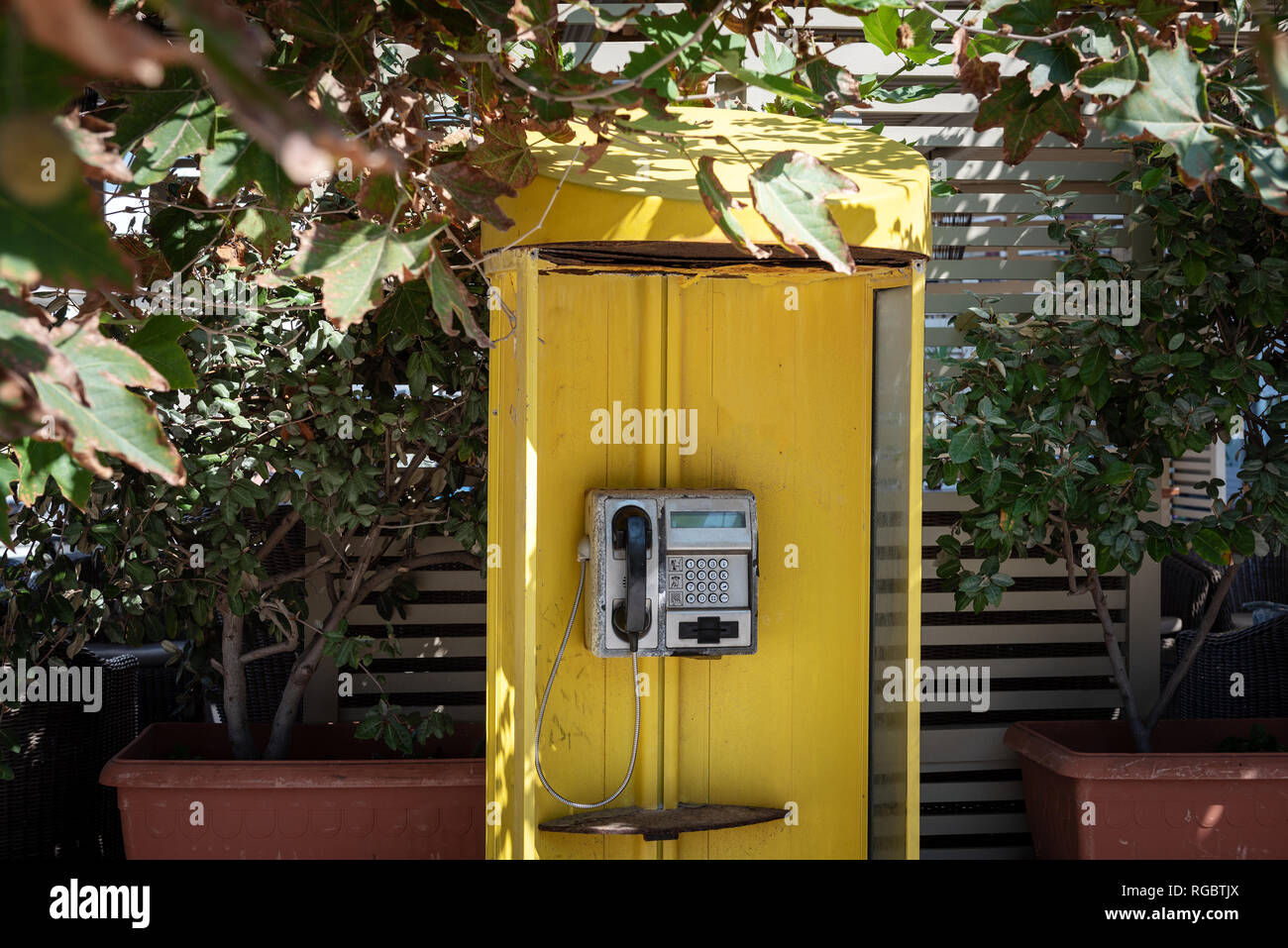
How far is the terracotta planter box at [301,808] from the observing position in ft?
10.8

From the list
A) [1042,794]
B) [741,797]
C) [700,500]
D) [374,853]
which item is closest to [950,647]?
[1042,794]

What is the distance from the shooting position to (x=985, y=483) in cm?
337

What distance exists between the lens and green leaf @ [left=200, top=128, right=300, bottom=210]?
1641mm

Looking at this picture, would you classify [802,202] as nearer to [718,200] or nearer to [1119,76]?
[718,200]

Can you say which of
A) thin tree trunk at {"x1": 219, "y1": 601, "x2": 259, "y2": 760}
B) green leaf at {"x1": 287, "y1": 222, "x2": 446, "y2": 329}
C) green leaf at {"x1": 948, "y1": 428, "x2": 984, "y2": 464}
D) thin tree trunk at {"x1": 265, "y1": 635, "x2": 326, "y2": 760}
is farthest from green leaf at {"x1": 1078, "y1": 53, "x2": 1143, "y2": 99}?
thin tree trunk at {"x1": 219, "y1": 601, "x2": 259, "y2": 760}

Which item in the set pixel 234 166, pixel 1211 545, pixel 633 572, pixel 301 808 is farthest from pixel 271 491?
pixel 1211 545

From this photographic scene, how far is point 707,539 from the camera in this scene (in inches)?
108

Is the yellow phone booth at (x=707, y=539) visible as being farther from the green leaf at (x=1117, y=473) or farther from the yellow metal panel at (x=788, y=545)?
the green leaf at (x=1117, y=473)

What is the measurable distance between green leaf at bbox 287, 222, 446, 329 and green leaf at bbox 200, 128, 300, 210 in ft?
0.64

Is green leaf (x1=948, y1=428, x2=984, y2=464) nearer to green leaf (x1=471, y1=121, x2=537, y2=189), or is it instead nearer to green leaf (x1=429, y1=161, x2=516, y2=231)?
green leaf (x1=471, y1=121, x2=537, y2=189)

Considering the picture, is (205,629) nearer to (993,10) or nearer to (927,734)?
(927,734)

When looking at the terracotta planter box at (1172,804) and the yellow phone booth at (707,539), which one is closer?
the yellow phone booth at (707,539)

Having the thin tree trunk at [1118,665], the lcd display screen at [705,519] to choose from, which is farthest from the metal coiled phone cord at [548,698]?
the thin tree trunk at [1118,665]

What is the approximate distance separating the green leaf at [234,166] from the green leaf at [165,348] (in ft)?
0.69
